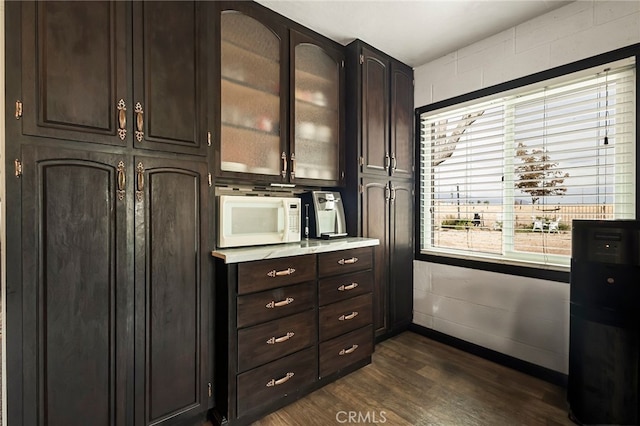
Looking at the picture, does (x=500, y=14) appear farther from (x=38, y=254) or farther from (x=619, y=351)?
(x=38, y=254)

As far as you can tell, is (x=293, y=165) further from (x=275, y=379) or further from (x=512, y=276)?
(x=512, y=276)

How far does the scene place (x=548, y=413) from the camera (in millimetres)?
1795

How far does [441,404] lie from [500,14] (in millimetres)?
2700

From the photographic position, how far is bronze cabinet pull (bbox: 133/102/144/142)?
4.86ft

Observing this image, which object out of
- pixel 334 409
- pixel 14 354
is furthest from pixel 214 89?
pixel 334 409

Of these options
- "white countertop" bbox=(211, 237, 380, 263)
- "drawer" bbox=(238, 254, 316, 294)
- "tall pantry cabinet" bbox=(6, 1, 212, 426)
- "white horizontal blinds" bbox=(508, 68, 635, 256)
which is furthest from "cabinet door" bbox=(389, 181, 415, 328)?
"tall pantry cabinet" bbox=(6, 1, 212, 426)

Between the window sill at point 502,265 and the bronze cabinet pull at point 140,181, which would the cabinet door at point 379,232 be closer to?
the window sill at point 502,265

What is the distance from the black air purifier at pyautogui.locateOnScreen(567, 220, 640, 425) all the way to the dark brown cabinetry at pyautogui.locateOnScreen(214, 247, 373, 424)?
4.20 feet

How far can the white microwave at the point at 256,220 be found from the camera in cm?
180

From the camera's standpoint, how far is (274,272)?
1.79 m

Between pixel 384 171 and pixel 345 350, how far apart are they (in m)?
1.53

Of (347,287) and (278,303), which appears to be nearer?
(278,303)

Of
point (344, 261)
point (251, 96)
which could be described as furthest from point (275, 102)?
point (344, 261)

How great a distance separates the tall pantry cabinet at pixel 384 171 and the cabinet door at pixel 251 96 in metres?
0.66
